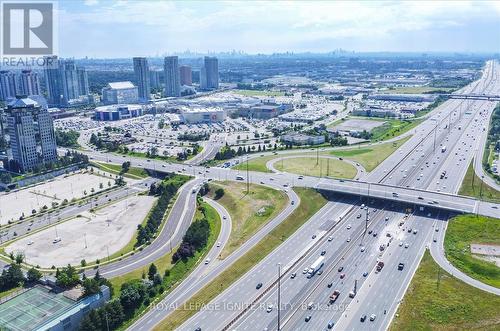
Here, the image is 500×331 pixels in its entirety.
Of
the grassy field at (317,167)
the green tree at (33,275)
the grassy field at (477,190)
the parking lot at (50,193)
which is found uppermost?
the grassy field at (317,167)

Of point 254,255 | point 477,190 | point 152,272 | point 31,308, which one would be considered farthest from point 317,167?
point 31,308

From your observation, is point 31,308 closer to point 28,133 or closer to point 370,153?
point 28,133

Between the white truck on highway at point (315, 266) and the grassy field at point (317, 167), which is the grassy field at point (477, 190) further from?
the white truck on highway at point (315, 266)

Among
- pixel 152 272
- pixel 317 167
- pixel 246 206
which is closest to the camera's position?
pixel 152 272

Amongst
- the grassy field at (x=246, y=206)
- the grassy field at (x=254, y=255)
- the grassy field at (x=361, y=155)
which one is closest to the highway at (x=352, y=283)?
the grassy field at (x=254, y=255)

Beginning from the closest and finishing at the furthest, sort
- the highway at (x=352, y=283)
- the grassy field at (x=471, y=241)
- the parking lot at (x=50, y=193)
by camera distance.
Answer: the highway at (x=352, y=283) → the grassy field at (x=471, y=241) → the parking lot at (x=50, y=193)

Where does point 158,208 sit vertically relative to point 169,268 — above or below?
above

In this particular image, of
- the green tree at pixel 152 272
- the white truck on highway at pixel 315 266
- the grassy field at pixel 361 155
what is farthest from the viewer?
the grassy field at pixel 361 155
